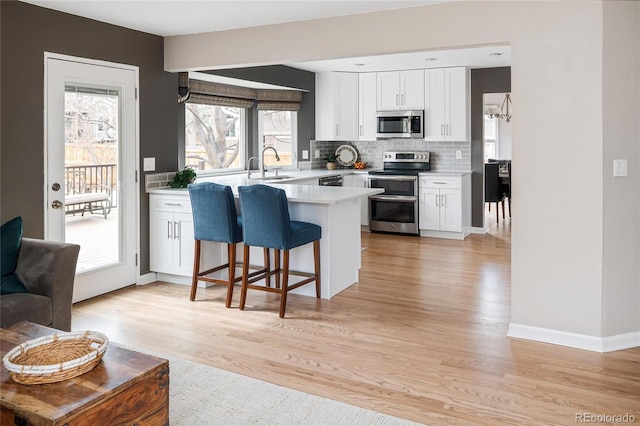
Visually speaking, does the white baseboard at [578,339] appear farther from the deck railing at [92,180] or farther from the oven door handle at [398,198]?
the oven door handle at [398,198]

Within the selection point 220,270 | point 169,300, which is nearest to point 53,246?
point 169,300

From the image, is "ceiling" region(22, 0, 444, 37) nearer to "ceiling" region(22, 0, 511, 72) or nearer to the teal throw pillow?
"ceiling" region(22, 0, 511, 72)

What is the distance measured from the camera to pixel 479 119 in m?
7.61

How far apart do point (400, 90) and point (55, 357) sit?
641 centimetres

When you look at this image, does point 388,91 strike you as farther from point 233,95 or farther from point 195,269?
point 195,269

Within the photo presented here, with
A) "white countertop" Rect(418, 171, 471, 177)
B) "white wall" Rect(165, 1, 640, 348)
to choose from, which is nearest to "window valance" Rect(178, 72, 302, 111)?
"white countertop" Rect(418, 171, 471, 177)

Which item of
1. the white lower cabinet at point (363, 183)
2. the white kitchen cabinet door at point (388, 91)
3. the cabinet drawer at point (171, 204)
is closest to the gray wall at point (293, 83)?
the white lower cabinet at point (363, 183)

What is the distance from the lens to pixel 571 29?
3.29 meters

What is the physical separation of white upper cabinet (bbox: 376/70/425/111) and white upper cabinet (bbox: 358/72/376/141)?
0.31 ft

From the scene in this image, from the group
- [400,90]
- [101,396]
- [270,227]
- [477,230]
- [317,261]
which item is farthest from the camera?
[477,230]

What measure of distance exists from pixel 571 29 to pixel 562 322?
5.99 feet

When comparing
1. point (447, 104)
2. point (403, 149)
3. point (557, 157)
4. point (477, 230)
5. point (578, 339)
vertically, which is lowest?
point (578, 339)

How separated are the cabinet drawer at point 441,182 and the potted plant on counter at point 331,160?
137 cm

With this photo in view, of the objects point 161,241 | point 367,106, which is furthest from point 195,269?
point 367,106
